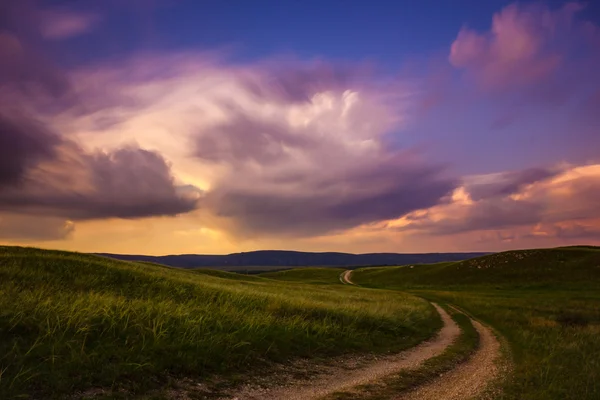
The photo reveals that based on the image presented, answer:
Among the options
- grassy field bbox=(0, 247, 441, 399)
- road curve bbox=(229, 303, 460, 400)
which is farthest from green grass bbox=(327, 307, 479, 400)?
grassy field bbox=(0, 247, 441, 399)

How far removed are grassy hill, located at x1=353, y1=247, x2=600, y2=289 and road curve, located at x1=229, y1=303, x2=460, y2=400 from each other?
61.7m

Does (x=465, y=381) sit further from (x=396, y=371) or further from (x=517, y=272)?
(x=517, y=272)

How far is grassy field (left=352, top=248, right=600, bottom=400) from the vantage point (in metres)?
12.6

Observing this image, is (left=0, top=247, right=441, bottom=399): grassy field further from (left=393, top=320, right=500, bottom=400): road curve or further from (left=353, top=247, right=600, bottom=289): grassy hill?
(left=353, top=247, right=600, bottom=289): grassy hill

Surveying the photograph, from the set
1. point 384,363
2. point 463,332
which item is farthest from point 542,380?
point 463,332

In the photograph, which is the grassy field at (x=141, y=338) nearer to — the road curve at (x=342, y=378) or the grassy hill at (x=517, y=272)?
the road curve at (x=342, y=378)

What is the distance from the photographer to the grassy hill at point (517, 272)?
7050cm

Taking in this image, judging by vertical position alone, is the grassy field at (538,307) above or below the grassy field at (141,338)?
below

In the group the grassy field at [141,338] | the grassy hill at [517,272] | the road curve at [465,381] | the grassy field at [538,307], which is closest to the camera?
the grassy field at [141,338]

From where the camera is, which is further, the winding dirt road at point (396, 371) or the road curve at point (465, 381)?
the road curve at point (465, 381)

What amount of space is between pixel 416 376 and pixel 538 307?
33812 millimetres

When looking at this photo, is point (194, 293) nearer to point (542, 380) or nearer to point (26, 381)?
point (26, 381)

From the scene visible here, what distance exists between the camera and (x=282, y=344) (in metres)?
15.1

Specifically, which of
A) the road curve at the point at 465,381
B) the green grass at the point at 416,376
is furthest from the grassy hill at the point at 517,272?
the road curve at the point at 465,381
